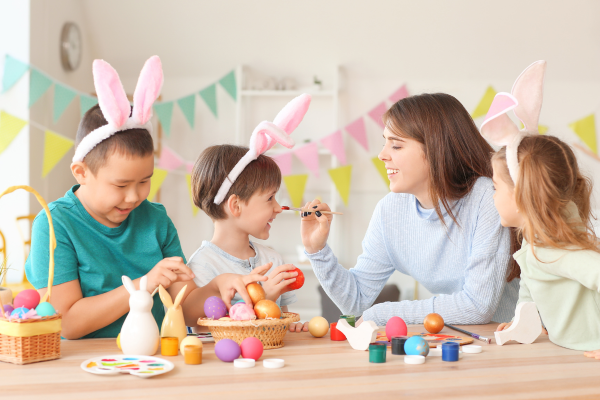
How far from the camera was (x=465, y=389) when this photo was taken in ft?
2.48

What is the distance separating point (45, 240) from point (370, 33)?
3.08 m

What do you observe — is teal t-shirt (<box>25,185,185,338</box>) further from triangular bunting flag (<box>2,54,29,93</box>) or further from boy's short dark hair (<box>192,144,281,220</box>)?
triangular bunting flag (<box>2,54,29,93</box>)

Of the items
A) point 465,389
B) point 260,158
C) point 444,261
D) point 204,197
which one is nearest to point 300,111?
point 260,158

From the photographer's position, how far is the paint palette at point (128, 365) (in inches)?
31.4

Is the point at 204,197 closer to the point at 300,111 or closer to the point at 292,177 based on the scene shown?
the point at 300,111

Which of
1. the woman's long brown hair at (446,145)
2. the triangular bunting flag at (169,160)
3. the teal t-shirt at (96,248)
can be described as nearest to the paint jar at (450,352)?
the woman's long brown hair at (446,145)

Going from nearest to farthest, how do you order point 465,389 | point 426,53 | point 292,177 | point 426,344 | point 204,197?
point 465,389 < point 426,344 < point 204,197 < point 292,177 < point 426,53

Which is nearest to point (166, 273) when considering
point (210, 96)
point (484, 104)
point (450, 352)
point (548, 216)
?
point (450, 352)

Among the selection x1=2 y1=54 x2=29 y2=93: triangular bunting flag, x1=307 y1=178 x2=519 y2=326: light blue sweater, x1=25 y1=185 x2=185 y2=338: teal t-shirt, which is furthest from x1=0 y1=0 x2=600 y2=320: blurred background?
x1=25 y1=185 x2=185 y2=338: teal t-shirt

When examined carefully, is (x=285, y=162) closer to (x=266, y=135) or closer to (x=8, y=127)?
(x=8, y=127)

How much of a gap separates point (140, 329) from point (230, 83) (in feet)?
10.2

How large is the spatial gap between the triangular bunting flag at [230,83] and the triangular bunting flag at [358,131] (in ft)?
2.76

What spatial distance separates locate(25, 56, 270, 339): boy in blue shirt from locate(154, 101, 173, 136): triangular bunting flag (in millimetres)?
2510

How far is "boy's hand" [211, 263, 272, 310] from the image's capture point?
107cm
